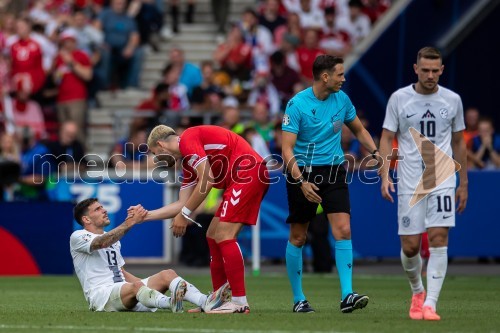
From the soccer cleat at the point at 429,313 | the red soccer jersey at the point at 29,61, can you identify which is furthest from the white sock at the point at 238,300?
the red soccer jersey at the point at 29,61

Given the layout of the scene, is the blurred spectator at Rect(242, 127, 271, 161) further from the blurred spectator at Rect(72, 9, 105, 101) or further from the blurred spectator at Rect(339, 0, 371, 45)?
the blurred spectator at Rect(72, 9, 105, 101)

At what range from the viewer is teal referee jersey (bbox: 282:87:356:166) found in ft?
38.8

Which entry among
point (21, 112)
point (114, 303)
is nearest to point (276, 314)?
point (114, 303)

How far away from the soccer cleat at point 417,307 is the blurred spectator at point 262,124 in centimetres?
1011

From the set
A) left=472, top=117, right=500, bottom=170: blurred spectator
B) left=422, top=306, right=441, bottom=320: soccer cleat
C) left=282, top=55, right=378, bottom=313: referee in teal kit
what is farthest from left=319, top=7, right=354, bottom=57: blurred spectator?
left=422, top=306, right=441, bottom=320: soccer cleat

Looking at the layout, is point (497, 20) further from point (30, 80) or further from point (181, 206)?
point (181, 206)

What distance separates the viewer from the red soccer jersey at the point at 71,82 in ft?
79.7

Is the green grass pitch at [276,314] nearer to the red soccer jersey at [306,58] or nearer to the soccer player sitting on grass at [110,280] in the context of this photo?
the soccer player sitting on grass at [110,280]

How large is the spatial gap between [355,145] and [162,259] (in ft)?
12.7

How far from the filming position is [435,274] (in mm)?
10945

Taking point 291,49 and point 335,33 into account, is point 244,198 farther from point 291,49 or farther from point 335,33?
point 335,33

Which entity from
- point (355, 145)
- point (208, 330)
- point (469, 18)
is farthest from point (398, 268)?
point (208, 330)

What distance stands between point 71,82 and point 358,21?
5.80m

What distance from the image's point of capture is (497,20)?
2317cm
